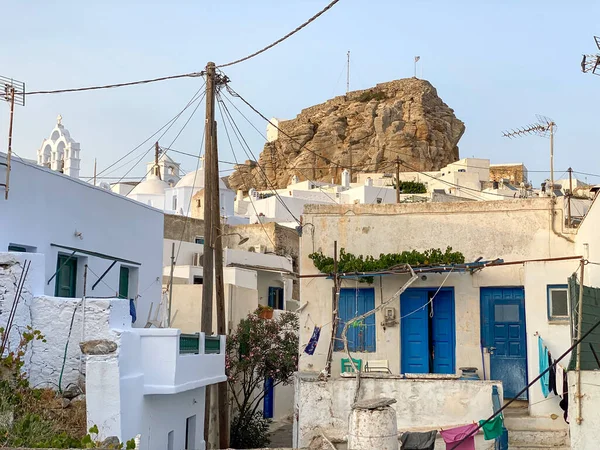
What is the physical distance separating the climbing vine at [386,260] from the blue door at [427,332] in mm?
1032

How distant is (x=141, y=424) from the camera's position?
473 inches

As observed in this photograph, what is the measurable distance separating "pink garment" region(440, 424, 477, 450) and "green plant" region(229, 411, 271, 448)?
10772 mm

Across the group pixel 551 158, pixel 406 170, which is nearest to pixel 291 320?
pixel 551 158

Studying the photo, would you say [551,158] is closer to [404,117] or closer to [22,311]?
[22,311]

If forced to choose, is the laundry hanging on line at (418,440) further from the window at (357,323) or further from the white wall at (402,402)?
the window at (357,323)

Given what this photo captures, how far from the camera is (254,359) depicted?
24.0 meters

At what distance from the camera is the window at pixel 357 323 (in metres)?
16.6

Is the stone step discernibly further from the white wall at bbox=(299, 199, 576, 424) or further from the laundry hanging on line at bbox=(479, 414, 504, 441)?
the white wall at bbox=(299, 199, 576, 424)

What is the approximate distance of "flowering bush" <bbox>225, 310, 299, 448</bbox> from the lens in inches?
944

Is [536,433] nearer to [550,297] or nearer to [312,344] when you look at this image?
[550,297]

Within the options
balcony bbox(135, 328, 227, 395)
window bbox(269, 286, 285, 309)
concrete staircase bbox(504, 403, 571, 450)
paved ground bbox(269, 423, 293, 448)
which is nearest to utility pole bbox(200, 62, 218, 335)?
balcony bbox(135, 328, 227, 395)

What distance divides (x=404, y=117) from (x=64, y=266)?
80.3m

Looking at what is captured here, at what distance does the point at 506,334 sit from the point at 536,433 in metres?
2.47

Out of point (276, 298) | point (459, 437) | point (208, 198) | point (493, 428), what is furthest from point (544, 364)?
point (276, 298)
